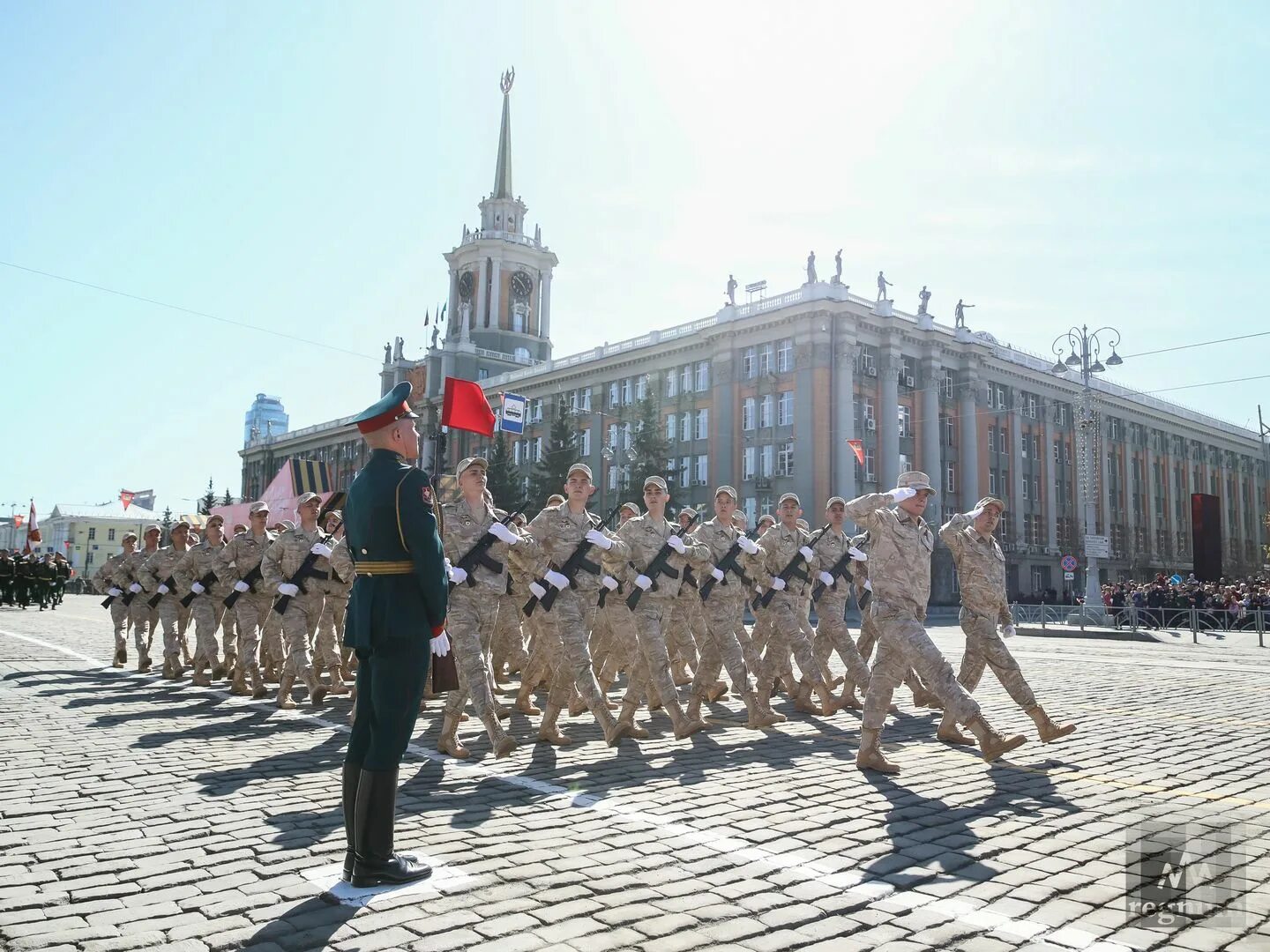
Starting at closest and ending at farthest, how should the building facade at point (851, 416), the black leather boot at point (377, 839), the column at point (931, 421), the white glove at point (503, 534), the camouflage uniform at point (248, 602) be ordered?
the black leather boot at point (377, 839) < the white glove at point (503, 534) < the camouflage uniform at point (248, 602) < the building facade at point (851, 416) < the column at point (931, 421)

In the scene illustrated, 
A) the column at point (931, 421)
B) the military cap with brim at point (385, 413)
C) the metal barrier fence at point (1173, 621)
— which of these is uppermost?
the column at point (931, 421)

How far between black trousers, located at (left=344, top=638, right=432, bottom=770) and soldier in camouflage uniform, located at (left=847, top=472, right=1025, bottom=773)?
3.72 m

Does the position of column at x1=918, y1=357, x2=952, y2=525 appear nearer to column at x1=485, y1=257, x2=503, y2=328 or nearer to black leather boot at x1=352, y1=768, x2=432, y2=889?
→ column at x1=485, y1=257, x2=503, y2=328

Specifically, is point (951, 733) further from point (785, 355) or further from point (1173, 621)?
point (785, 355)

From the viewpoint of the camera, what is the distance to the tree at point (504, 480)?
54500 mm

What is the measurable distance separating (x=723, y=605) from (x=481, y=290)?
75.7 meters

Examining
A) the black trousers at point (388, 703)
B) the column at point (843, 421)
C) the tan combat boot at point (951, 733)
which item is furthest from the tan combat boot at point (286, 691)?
the column at point (843, 421)

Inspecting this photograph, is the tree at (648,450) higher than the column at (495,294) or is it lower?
lower

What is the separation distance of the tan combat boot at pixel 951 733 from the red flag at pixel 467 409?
5737 millimetres

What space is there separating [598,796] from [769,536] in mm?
4881

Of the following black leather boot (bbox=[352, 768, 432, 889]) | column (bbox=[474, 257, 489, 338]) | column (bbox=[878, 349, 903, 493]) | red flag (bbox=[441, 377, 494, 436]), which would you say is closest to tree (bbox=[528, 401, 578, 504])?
column (bbox=[878, 349, 903, 493])

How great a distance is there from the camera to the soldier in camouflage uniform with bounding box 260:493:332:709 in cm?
1044

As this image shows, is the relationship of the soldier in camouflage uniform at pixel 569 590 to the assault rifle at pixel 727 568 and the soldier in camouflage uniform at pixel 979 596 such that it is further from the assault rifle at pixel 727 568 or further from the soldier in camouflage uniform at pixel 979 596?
the soldier in camouflage uniform at pixel 979 596

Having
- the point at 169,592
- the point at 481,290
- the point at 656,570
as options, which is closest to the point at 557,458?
the point at 481,290
